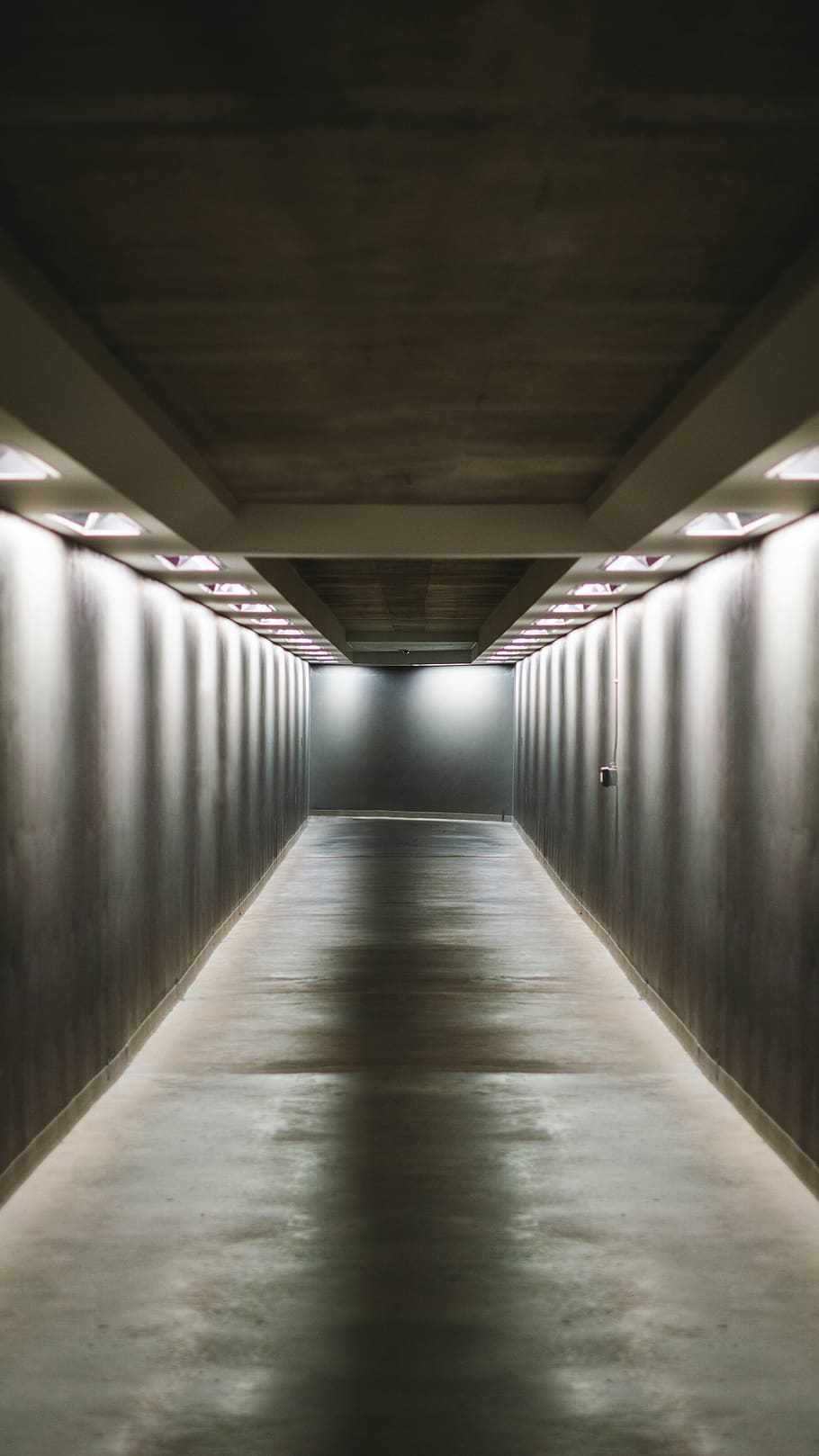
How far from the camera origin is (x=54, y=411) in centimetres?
394

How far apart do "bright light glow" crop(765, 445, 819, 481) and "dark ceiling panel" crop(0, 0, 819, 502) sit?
48cm

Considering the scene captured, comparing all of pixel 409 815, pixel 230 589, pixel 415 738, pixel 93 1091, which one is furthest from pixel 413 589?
pixel 409 815

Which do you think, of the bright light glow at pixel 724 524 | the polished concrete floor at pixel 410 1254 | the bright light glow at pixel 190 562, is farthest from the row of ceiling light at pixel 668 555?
the polished concrete floor at pixel 410 1254

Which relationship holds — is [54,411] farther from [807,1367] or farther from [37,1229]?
[807,1367]

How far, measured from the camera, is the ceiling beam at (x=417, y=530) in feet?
24.1

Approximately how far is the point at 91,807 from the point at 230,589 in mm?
3571

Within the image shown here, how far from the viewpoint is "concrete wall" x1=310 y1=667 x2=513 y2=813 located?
25.4 metres

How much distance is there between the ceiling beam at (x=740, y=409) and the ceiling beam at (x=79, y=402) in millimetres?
1925

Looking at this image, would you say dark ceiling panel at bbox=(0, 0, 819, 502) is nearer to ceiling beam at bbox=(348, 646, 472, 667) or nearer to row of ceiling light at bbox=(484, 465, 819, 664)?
row of ceiling light at bbox=(484, 465, 819, 664)

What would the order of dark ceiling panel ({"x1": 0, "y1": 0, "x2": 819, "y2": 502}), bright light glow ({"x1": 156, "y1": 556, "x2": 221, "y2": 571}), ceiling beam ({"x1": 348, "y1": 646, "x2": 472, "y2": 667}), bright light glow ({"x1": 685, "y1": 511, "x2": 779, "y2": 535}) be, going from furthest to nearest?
1. ceiling beam ({"x1": 348, "y1": 646, "x2": 472, "y2": 667})
2. bright light glow ({"x1": 156, "y1": 556, "x2": 221, "y2": 571})
3. bright light glow ({"x1": 685, "y1": 511, "x2": 779, "y2": 535})
4. dark ceiling panel ({"x1": 0, "y1": 0, "x2": 819, "y2": 502})

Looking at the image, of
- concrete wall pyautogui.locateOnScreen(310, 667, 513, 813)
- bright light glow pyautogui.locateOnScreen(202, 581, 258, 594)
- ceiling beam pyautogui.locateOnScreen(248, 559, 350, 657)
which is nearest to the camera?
ceiling beam pyautogui.locateOnScreen(248, 559, 350, 657)

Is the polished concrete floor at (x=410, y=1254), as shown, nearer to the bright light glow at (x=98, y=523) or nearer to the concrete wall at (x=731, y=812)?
the concrete wall at (x=731, y=812)

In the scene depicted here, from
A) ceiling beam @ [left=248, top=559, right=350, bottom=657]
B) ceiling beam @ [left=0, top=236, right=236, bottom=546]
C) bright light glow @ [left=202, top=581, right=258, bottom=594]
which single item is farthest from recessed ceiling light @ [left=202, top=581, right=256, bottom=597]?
ceiling beam @ [left=0, top=236, right=236, bottom=546]

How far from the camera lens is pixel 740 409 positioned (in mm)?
4066
